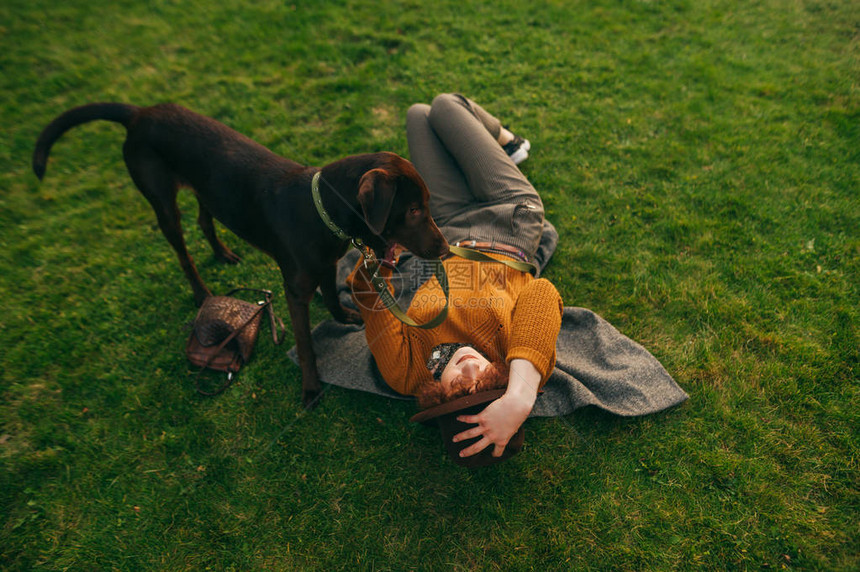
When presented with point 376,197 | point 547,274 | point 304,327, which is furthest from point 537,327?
point 304,327

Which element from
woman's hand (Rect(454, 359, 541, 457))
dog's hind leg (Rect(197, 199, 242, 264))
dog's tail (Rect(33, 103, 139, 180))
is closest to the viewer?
woman's hand (Rect(454, 359, 541, 457))

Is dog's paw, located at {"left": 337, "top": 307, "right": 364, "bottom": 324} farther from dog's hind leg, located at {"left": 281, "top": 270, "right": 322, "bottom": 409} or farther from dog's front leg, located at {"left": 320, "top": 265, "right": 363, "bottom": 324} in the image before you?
dog's hind leg, located at {"left": 281, "top": 270, "right": 322, "bottom": 409}

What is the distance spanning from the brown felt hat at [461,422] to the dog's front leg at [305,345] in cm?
113

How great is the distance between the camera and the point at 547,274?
3906 mm

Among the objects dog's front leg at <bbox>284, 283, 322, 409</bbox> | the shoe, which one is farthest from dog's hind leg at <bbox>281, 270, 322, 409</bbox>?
the shoe

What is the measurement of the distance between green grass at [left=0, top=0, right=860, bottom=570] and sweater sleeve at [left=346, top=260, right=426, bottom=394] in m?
0.48

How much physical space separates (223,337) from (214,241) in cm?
105

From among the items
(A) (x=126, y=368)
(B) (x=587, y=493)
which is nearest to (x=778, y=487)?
(B) (x=587, y=493)

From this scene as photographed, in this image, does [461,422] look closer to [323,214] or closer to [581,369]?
[581,369]

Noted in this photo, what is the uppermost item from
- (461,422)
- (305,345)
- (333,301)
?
(461,422)

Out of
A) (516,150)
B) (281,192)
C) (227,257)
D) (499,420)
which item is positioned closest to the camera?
(499,420)

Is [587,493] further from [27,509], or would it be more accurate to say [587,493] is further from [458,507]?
[27,509]

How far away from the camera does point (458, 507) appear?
289 cm

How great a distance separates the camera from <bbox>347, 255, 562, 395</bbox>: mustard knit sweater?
2822mm
